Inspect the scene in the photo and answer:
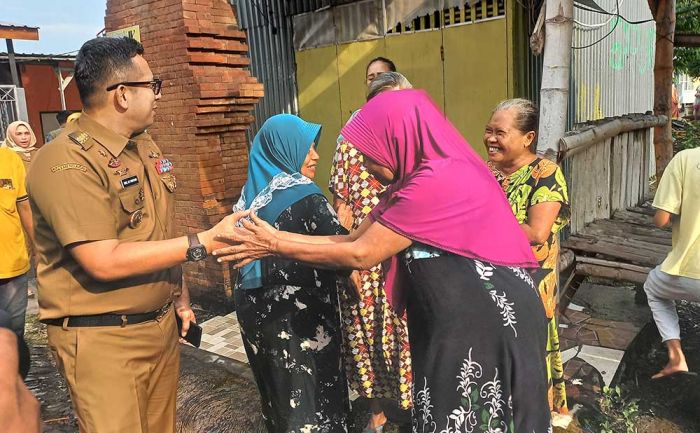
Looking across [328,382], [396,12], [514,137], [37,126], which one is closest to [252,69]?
[396,12]

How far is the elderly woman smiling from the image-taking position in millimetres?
2463

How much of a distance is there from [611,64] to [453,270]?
5.66 meters

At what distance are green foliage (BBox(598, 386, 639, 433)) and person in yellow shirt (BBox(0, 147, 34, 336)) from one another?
11.9ft

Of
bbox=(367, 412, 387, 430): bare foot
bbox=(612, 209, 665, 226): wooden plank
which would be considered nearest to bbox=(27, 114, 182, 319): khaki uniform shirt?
bbox=(367, 412, 387, 430): bare foot

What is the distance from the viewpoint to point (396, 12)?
5125mm

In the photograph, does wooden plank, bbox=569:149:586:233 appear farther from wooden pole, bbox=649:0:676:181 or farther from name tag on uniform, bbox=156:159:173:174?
name tag on uniform, bbox=156:159:173:174

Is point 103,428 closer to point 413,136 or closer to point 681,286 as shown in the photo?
point 413,136

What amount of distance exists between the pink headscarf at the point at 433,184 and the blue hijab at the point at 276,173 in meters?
0.60

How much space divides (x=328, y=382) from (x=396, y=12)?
3.97 m

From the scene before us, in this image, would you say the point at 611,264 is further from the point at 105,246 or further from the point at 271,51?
the point at 271,51

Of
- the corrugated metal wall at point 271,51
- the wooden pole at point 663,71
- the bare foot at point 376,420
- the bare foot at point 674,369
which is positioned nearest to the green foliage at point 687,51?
the wooden pole at point 663,71

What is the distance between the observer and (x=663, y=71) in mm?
6039

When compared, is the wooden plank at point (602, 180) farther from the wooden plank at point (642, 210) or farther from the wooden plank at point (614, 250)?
the wooden plank at point (614, 250)

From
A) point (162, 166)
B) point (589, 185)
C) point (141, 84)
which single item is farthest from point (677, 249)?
point (141, 84)
